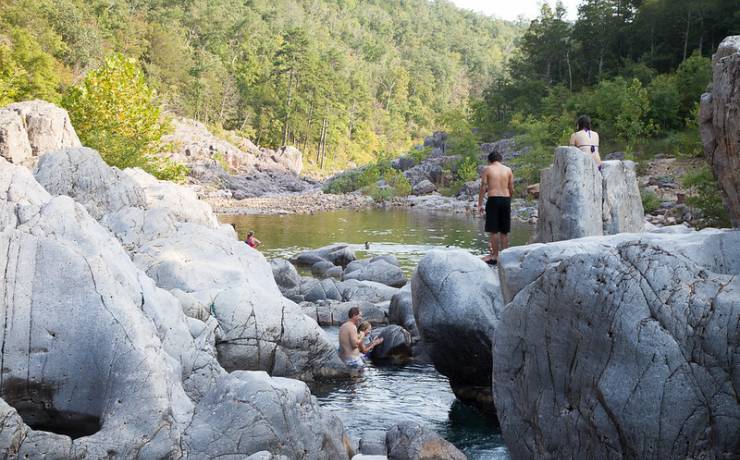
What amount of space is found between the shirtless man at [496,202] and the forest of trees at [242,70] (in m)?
24.6

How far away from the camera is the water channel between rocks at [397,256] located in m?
11.4

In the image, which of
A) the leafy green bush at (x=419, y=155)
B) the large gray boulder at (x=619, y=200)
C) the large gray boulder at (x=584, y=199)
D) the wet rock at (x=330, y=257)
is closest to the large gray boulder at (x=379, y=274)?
the wet rock at (x=330, y=257)

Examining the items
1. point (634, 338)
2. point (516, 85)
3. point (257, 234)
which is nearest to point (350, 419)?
point (634, 338)

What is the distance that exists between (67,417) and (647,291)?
20.6ft

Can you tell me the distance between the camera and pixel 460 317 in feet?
39.1

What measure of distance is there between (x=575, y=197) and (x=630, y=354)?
6601 millimetres

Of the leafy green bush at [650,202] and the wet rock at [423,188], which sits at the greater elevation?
the wet rock at [423,188]

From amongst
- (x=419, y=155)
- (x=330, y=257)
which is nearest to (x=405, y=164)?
(x=419, y=155)

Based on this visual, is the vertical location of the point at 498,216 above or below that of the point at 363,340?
above

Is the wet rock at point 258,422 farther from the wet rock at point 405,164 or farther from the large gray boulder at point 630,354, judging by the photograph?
the wet rock at point 405,164

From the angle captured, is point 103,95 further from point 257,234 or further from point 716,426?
point 716,426

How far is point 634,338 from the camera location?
7.52 m

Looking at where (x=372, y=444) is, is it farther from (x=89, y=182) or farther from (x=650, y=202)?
(x=650, y=202)

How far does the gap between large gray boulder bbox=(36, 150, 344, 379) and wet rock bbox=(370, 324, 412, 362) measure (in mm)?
1336
